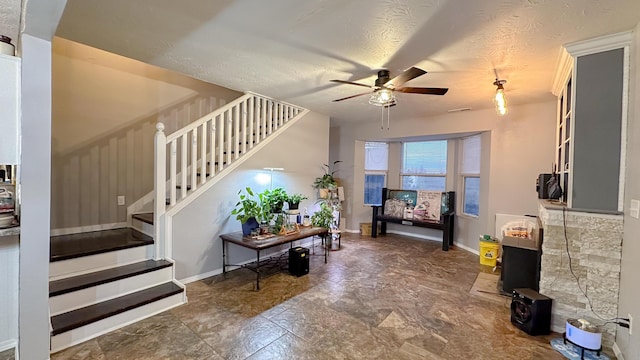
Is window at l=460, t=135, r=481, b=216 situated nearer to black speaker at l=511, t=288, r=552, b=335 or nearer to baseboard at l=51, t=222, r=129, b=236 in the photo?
black speaker at l=511, t=288, r=552, b=335

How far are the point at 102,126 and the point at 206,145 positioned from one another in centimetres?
140

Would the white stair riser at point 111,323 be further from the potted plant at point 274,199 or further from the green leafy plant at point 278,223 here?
the potted plant at point 274,199

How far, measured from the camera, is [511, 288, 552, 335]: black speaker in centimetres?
240

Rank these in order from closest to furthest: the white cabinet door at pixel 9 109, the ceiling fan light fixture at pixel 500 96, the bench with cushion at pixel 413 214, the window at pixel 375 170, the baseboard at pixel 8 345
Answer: the white cabinet door at pixel 9 109, the baseboard at pixel 8 345, the ceiling fan light fixture at pixel 500 96, the bench with cushion at pixel 413 214, the window at pixel 375 170

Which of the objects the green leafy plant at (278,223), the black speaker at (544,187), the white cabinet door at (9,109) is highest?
the white cabinet door at (9,109)

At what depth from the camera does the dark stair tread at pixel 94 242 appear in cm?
260

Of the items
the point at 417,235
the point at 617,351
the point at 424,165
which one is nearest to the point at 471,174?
the point at 424,165

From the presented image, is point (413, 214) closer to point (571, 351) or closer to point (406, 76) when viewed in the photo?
point (571, 351)

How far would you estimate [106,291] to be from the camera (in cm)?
250

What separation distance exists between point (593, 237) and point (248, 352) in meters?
3.05

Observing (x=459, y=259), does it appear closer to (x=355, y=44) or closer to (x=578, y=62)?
(x=578, y=62)

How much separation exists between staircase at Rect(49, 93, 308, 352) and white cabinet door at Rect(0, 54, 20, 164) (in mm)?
1261

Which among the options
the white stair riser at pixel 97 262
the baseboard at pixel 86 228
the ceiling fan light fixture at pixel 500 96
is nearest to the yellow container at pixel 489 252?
the ceiling fan light fixture at pixel 500 96

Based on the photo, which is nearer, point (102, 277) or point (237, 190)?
point (102, 277)
